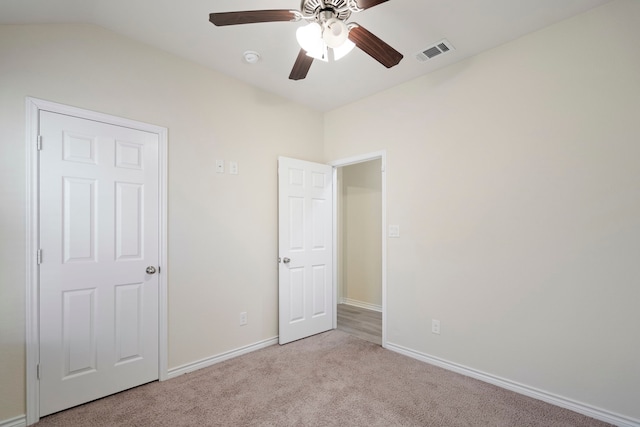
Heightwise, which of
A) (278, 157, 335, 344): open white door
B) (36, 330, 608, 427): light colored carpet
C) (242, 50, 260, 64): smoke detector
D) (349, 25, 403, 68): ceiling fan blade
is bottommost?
(36, 330, 608, 427): light colored carpet

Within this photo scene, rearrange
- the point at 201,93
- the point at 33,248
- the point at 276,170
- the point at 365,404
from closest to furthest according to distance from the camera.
Answer: the point at 33,248 → the point at 365,404 → the point at 201,93 → the point at 276,170

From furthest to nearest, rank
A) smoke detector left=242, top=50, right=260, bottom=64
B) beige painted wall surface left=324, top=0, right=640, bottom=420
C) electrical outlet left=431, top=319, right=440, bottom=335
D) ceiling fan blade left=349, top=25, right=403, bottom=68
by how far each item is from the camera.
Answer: electrical outlet left=431, top=319, right=440, bottom=335
smoke detector left=242, top=50, right=260, bottom=64
beige painted wall surface left=324, top=0, right=640, bottom=420
ceiling fan blade left=349, top=25, right=403, bottom=68

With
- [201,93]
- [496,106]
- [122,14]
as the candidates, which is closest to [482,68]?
[496,106]

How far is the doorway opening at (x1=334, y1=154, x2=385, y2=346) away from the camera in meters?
4.71

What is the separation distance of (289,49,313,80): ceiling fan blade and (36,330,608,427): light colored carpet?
92.4 inches

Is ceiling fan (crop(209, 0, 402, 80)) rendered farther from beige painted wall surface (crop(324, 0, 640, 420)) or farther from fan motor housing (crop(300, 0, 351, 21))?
beige painted wall surface (crop(324, 0, 640, 420))

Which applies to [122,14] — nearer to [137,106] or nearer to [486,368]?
[137,106]

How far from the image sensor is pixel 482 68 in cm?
254

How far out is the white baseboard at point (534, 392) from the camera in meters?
1.91

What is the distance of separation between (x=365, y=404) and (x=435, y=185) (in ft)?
6.41

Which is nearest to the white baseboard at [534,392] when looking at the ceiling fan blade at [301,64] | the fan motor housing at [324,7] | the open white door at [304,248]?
the open white door at [304,248]

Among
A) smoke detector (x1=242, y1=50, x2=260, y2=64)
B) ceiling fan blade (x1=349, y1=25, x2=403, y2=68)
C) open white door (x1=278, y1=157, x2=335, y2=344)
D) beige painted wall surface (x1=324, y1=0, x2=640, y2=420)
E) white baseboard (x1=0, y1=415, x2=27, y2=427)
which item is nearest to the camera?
ceiling fan blade (x1=349, y1=25, x2=403, y2=68)

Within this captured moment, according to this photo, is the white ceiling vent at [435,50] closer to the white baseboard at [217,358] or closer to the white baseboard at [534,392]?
the white baseboard at [534,392]

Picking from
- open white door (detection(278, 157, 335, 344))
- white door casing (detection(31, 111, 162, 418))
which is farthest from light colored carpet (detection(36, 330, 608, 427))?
open white door (detection(278, 157, 335, 344))
